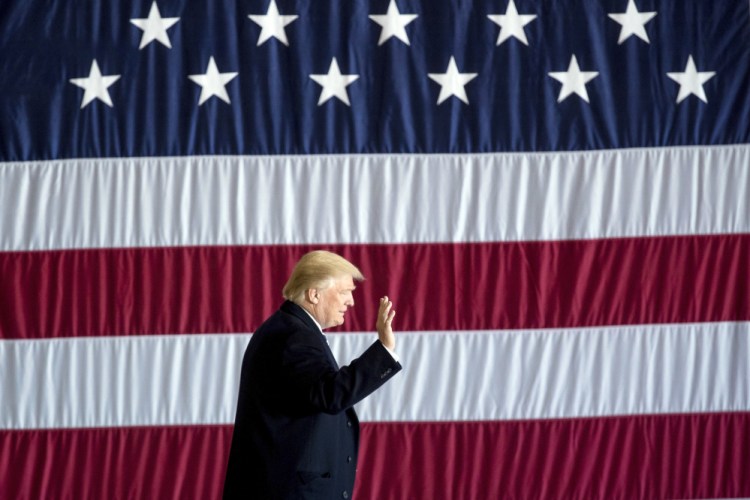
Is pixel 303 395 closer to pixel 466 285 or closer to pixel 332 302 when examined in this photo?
pixel 332 302

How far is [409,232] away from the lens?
12.4ft

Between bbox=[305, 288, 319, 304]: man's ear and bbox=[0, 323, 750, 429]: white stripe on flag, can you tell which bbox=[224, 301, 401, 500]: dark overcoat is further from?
bbox=[0, 323, 750, 429]: white stripe on flag

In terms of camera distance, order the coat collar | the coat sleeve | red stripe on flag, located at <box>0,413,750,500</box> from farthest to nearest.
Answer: red stripe on flag, located at <box>0,413,750,500</box>, the coat collar, the coat sleeve

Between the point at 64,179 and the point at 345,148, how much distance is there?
1.09m

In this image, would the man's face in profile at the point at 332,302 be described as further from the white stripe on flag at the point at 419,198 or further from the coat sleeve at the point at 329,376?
the white stripe on flag at the point at 419,198

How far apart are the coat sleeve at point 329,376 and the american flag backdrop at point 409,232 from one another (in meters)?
1.35

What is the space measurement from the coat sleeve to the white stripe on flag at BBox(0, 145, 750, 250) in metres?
1.40

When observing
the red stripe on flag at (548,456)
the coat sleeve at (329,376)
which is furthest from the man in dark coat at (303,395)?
the red stripe on flag at (548,456)

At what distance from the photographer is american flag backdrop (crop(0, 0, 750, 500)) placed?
149 inches

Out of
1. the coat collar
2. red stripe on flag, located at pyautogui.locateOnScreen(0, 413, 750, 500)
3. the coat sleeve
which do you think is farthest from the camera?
red stripe on flag, located at pyautogui.locateOnScreen(0, 413, 750, 500)

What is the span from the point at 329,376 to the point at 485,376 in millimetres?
1531

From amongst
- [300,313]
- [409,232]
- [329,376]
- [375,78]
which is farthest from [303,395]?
[375,78]

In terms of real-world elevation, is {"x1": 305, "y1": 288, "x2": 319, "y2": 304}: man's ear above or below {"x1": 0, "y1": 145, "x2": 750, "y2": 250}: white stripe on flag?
below

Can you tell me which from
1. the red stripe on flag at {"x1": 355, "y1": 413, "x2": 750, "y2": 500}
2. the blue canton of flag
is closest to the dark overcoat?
the red stripe on flag at {"x1": 355, "y1": 413, "x2": 750, "y2": 500}
